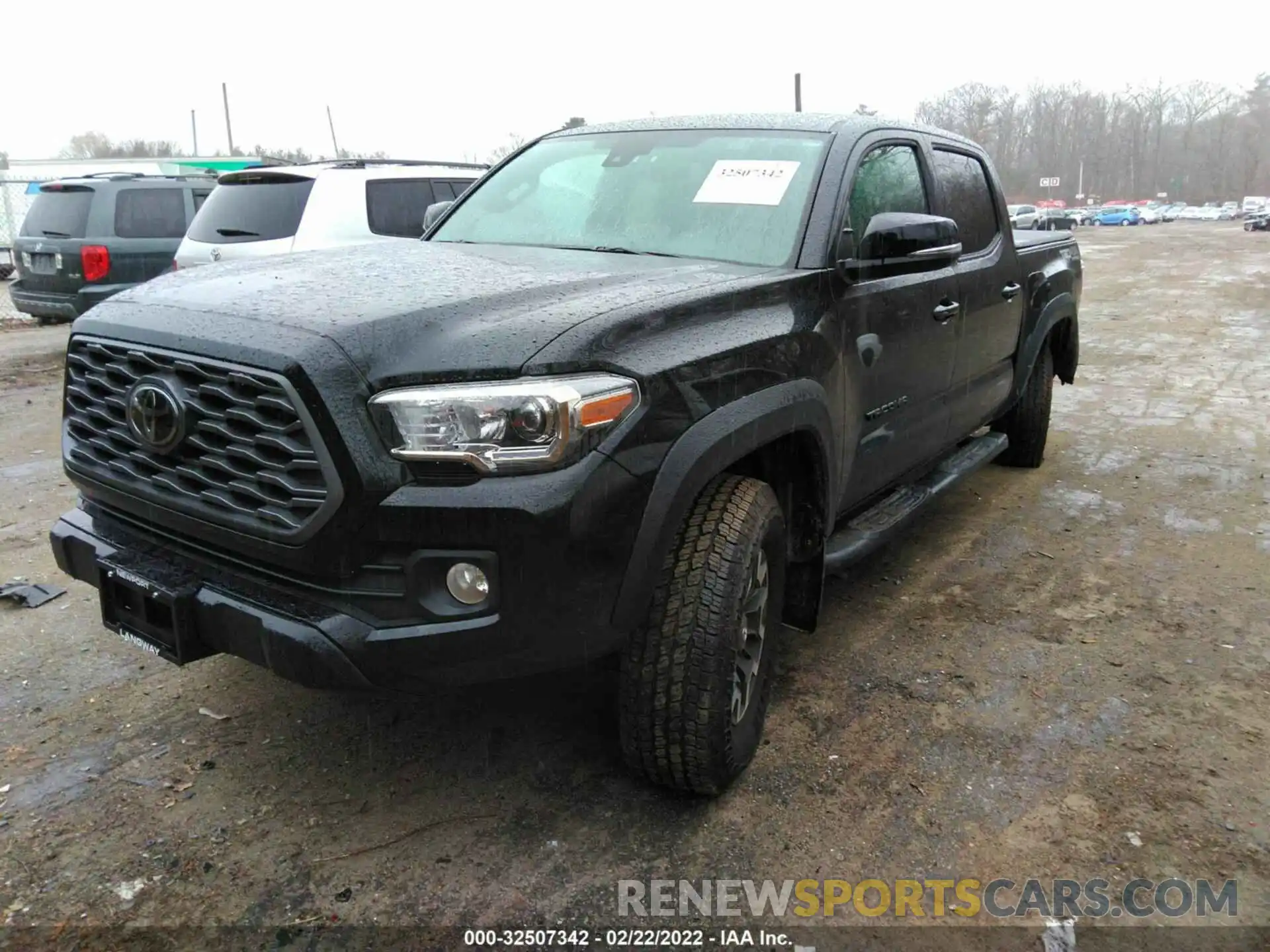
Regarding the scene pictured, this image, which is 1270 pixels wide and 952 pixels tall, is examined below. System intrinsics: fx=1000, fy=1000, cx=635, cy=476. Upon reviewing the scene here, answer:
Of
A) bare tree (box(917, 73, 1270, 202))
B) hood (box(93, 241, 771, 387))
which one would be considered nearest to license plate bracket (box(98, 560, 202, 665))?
hood (box(93, 241, 771, 387))

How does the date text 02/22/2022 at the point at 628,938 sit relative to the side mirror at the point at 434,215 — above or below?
below

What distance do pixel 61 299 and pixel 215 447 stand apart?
8.89 metres

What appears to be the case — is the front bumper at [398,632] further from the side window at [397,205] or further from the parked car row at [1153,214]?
the parked car row at [1153,214]

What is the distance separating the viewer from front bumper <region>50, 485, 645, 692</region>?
2193 millimetres

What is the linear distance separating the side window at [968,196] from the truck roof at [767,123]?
280 mm

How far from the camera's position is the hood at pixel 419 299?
7.26 feet

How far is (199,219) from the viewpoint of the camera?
7.51 meters

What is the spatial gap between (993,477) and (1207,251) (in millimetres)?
28650

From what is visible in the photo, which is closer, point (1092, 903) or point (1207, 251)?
point (1092, 903)

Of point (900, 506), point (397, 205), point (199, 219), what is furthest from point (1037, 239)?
point (199, 219)

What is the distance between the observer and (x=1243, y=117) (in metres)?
113

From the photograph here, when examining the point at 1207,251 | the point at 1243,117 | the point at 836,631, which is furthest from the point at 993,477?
the point at 1243,117

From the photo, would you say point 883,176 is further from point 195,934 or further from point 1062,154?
point 1062,154

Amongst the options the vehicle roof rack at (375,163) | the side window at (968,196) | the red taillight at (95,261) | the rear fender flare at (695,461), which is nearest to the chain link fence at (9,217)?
the red taillight at (95,261)
